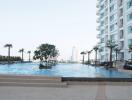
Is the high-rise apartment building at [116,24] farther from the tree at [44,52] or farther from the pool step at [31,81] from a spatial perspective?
the pool step at [31,81]

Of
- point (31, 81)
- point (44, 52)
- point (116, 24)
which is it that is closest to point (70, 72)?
point (31, 81)

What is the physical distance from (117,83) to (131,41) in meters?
46.9

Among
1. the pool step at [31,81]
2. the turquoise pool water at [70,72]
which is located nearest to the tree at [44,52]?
the turquoise pool water at [70,72]

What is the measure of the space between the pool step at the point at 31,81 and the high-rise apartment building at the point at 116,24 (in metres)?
48.9

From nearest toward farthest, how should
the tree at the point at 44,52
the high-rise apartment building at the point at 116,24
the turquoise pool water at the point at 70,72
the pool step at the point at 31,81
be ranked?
the pool step at the point at 31,81
the turquoise pool water at the point at 70,72
the high-rise apartment building at the point at 116,24
the tree at the point at 44,52

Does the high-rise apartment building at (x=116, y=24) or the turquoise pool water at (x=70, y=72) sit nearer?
the turquoise pool water at (x=70, y=72)

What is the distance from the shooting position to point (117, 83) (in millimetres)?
16828

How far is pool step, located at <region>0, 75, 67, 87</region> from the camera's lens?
15.4m

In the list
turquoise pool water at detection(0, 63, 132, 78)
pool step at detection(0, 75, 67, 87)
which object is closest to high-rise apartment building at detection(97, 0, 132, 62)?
turquoise pool water at detection(0, 63, 132, 78)

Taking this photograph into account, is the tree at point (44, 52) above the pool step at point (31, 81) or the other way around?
above

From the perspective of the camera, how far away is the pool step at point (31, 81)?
607 inches

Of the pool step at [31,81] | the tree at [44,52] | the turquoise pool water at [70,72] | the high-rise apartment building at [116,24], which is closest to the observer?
the pool step at [31,81]

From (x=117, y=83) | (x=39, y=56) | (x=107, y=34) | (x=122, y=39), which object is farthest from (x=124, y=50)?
(x=117, y=83)

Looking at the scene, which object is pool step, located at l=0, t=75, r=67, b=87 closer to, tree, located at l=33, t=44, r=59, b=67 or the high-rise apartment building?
the high-rise apartment building
